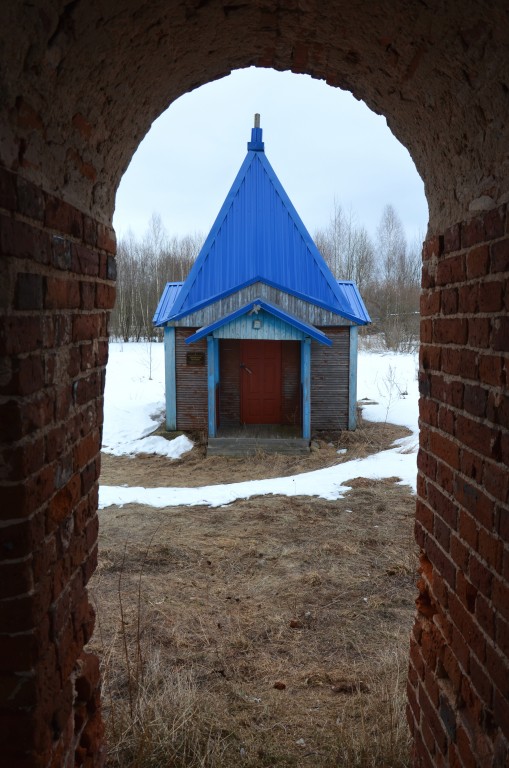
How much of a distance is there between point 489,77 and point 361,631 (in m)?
3.74

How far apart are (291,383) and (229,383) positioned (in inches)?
55.2

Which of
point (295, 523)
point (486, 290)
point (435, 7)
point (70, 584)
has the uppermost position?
point (435, 7)

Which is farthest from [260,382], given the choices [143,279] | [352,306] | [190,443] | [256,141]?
[143,279]

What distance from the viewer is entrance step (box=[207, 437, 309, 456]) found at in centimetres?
1089

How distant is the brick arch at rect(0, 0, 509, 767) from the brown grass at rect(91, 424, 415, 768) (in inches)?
A: 25.2

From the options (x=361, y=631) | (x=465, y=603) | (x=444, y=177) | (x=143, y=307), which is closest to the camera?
(x=465, y=603)

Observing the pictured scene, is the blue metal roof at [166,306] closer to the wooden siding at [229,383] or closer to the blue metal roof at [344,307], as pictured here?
the blue metal roof at [344,307]

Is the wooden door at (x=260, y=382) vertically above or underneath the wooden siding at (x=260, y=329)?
underneath

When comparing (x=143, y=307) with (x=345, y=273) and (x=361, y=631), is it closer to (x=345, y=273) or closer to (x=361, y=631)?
(x=345, y=273)

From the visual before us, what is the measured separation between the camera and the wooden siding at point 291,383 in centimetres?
1213

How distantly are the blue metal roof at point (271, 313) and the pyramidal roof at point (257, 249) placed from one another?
1.03 m

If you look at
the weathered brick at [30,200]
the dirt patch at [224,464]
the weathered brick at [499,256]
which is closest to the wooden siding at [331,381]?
the dirt patch at [224,464]

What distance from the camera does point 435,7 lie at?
4.97ft

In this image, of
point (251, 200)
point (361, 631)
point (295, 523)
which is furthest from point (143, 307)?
point (361, 631)
